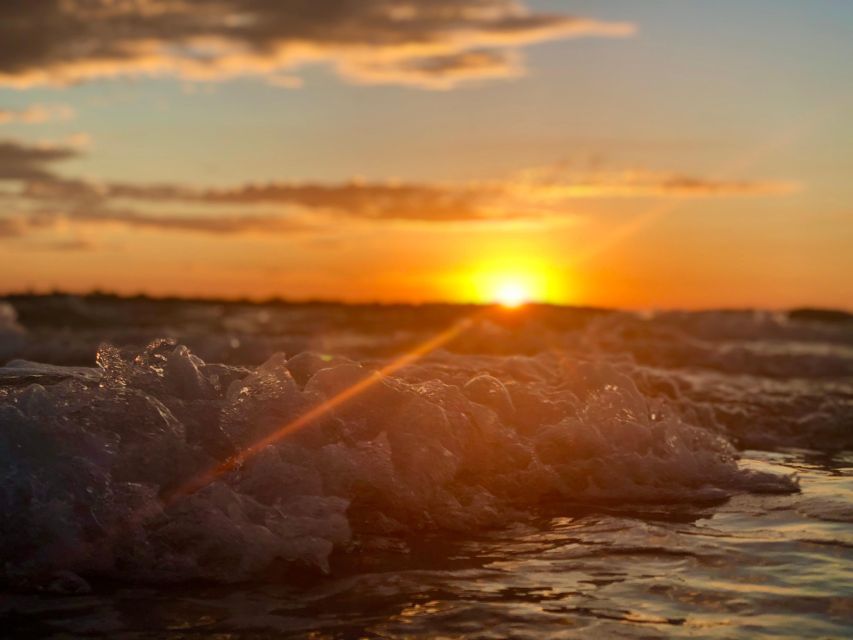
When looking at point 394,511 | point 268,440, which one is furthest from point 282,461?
point 394,511

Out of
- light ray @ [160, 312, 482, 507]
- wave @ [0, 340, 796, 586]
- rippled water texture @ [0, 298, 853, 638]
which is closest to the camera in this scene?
rippled water texture @ [0, 298, 853, 638]

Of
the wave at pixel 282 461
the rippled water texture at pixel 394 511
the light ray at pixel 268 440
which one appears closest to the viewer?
the rippled water texture at pixel 394 511

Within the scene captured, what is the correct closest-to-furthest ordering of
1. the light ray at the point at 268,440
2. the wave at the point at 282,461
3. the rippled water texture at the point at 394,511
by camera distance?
the rippled water texture at the point at 394,511 → the wave at the point at 282,461 → the light ray at the point at 268,440

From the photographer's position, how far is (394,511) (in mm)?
5172

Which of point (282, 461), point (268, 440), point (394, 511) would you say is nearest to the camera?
point (282, 461)

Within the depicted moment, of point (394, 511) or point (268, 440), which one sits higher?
point (268, 440)

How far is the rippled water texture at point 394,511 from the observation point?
383 cm

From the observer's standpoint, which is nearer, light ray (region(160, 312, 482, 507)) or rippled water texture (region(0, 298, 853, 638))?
rippled water texture (region(0, 298, 853, 638))

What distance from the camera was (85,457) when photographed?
4.74m

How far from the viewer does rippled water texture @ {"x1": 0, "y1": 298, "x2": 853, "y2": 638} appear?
383 centimetres

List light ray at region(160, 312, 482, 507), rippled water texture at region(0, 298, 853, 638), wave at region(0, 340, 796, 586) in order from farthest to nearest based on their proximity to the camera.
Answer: light ray at region(160, 312, 482, 507)
wave at region(0, 340, 796, 586)
rippled water texture at region(0, 298, 853, 638)

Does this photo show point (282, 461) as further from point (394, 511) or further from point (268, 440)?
point (394, 511)

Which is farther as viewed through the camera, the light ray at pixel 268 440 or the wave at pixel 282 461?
the light ray at pixel 268 440

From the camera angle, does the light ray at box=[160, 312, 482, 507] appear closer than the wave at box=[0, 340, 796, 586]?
No
